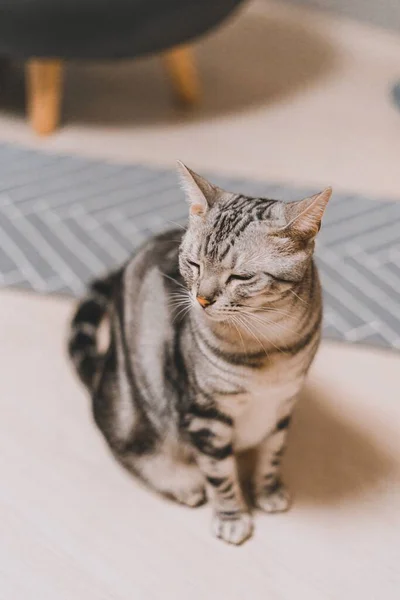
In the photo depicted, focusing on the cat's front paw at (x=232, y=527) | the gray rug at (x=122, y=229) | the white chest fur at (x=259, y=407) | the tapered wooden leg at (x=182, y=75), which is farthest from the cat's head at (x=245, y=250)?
the tapered wooden leg at (x=182, y=75)

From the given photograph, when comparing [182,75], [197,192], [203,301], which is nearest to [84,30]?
[182,75]

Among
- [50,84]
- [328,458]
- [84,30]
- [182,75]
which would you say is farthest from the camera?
[182,75]

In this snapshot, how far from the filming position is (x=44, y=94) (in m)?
2.19

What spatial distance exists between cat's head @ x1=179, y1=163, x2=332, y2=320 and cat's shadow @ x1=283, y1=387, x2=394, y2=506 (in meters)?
→ 0.48

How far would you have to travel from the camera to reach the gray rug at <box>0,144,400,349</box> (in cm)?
164

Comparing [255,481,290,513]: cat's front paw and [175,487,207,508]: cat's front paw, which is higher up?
[255,481,290,513]: cat's front paw

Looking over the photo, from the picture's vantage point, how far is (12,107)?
236cm

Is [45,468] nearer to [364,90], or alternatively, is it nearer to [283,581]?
[283,581]

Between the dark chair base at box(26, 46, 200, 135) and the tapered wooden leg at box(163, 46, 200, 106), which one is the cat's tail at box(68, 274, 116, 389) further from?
the tapered wooden leg at box(163, 46, 200, 106)

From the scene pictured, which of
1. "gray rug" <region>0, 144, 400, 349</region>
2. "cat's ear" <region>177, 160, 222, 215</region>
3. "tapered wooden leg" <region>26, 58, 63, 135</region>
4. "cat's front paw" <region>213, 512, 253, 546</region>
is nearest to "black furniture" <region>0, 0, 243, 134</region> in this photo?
"tapered wooden leg" <region>26, 58, 63, 135</region>

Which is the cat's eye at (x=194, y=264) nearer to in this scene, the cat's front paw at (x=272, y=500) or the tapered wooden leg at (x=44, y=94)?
the cat's front paw at (x=272, y=500)

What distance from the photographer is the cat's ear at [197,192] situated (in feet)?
3.15

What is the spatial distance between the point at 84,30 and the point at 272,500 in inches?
56.3

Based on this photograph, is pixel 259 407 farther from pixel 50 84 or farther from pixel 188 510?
pixel 50 84
